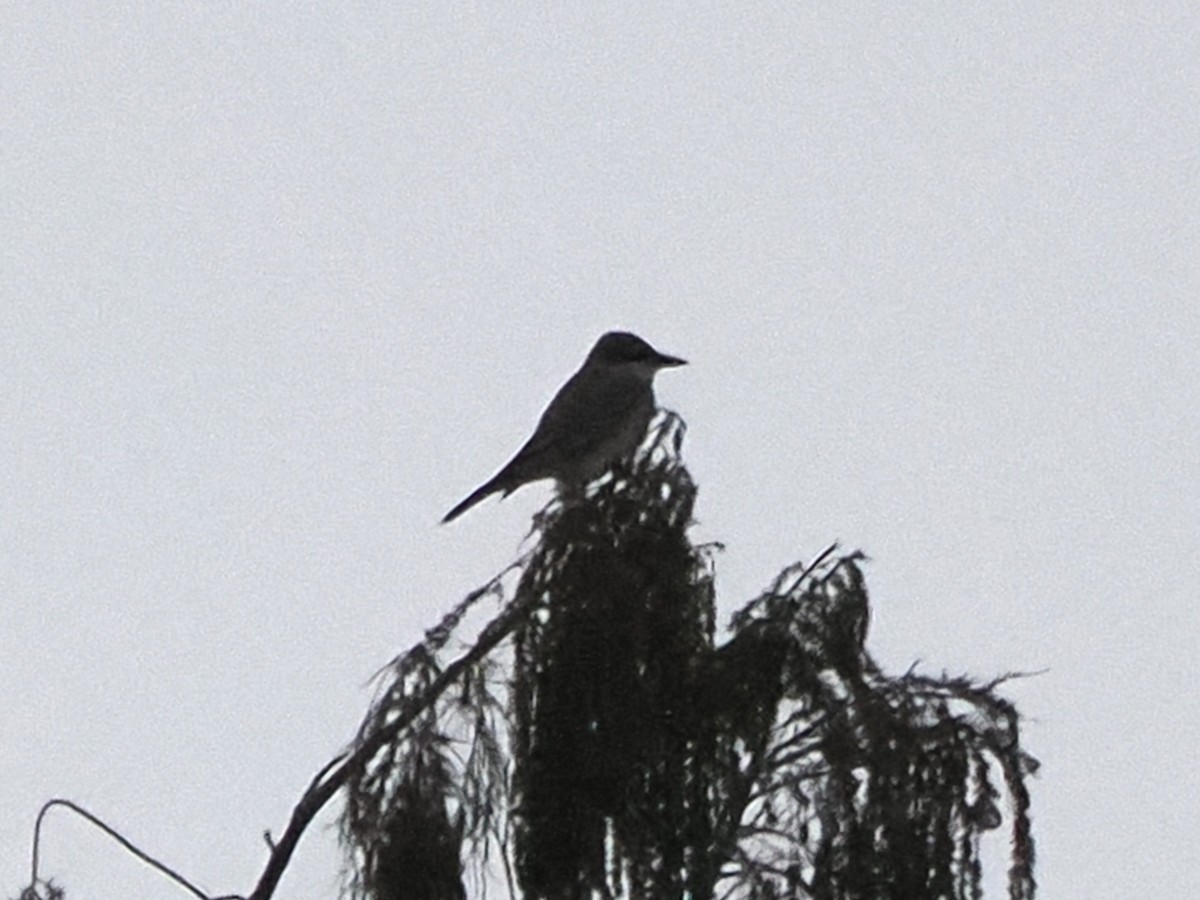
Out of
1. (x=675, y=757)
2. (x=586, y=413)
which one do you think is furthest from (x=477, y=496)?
(x=675, y=757)

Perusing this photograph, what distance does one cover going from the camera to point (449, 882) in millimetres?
8680

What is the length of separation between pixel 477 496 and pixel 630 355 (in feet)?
3.55

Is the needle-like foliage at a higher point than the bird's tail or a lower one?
lower

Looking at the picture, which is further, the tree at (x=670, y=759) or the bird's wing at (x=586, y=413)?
the bird's wing at (x=586, y=413)

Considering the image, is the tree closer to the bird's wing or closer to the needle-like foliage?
the needle-like foliage

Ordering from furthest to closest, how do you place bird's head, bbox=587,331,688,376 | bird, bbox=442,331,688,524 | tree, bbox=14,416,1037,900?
1. bird's head, bbox=587,331,688,376
2. bird, bbox=442,331,688,524
3. tree, bbox=14,416,1037,900

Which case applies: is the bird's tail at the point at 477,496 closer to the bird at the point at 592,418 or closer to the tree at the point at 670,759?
the bird at the point at 592,418

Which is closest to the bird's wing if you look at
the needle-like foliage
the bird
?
the bird

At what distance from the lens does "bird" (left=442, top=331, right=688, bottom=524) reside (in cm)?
1294

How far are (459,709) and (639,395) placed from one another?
4778 mm

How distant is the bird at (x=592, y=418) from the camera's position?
12.9 metres

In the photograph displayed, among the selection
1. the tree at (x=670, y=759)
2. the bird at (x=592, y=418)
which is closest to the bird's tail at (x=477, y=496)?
the bird at (x=592, y=418)

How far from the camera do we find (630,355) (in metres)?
14.3

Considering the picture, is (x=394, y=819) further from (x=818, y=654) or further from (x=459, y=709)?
(x=818, y=654)
